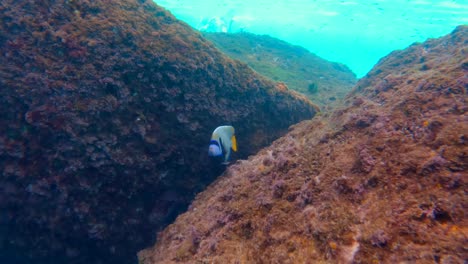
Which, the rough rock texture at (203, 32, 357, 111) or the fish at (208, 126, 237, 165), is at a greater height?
the rough rock texture at (203, 32, 357, 111)

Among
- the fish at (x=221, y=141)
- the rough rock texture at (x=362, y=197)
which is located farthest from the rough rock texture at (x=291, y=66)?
the rough rock texture at (x=362, y=197)

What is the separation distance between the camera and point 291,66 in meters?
16.1

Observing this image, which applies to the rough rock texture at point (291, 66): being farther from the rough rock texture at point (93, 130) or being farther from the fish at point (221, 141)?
A: the fish at point (221, 141)

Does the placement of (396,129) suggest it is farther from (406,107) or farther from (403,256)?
(403,256)

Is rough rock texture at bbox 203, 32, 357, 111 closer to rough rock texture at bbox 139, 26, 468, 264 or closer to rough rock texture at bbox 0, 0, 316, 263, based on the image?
rough rock texture at bbox 0, 0, 316, 263

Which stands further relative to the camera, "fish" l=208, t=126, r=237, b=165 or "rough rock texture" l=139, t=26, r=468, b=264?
"fish" l=208, t=126, r=237, b=165

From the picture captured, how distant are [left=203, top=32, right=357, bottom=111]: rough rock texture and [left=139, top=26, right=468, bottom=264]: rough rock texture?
880cm

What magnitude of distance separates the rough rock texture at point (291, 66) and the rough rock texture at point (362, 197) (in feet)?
28.9

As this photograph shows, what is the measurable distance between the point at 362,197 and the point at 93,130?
412 centimetres

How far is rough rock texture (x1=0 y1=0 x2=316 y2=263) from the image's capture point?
3855 mm

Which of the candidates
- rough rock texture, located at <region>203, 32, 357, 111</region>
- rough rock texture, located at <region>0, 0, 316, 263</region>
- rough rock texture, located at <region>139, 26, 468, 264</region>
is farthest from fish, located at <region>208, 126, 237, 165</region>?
rough rock texture, located at <region>203, 32, 357, 111</region>

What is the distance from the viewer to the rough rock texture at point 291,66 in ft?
43.0

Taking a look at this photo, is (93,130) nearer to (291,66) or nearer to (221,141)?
(221,141)

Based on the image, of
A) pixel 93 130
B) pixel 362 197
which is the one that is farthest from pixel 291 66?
pixel 362 197
